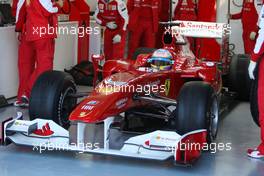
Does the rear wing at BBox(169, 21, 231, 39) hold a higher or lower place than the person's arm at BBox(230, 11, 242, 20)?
higher

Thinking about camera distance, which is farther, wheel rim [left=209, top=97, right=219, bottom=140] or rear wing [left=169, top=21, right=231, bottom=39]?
rear wing [left=169, top=21, right=231, bottom=39]

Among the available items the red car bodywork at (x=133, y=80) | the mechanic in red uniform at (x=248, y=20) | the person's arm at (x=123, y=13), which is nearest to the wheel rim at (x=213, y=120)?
the red car bodywork at (x=133, y=80)

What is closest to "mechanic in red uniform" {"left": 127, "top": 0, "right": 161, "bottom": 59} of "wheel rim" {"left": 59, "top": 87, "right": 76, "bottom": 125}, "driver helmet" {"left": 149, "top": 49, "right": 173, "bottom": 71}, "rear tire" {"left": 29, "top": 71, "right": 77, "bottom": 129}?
"driver helmet" {"left": 149, "top": 49, "right": 173, "bottom": 71}

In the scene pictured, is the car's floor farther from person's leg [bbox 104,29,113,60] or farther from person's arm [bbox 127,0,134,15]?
person's arm [bbox 127,0,134,15]

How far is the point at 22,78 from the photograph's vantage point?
6895mm

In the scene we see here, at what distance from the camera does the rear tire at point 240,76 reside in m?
7.07

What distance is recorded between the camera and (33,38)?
21.6 ft

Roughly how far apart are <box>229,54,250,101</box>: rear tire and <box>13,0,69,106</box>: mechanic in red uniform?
2.39 meters

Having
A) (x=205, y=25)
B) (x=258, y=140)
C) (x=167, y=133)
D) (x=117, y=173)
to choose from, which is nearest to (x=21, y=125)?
(x=117, y=173)

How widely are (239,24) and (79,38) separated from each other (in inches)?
120

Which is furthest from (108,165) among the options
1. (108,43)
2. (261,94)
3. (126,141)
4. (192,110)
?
(108,43)

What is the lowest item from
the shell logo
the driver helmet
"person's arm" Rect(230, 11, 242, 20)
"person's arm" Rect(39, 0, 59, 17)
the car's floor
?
the car's floor

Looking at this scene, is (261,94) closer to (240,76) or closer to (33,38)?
(240,76)

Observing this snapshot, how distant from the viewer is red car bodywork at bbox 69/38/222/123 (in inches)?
177
